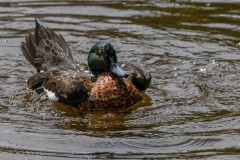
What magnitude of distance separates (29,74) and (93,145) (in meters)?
3.32

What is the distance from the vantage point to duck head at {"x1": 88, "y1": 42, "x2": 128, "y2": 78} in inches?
419

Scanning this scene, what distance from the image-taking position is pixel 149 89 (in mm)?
11500

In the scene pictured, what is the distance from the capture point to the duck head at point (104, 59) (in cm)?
1065

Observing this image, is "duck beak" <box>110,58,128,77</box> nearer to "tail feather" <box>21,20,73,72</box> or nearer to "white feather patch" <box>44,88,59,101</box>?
"white feather patch" <box>44,88,59,101</box>

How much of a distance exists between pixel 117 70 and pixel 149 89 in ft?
3.22

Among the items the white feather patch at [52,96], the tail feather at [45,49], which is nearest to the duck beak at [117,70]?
the white feather patch at [52,96]

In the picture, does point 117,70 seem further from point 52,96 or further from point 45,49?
point 45,49

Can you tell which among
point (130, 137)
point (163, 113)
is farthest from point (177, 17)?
point (130, 137)

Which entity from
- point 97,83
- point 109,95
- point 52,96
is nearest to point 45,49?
point 52,96

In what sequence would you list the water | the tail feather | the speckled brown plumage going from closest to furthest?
the water < the speckled brown plumage < the tail feather

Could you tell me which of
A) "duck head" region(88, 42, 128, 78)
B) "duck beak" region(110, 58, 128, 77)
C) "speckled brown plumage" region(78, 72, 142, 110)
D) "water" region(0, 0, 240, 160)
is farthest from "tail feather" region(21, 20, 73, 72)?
"speckled brown plumage" region(78, 72, 142, 110)

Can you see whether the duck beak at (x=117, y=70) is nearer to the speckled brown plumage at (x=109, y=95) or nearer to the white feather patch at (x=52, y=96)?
the speckled brown plumage at (x=109, y=95)

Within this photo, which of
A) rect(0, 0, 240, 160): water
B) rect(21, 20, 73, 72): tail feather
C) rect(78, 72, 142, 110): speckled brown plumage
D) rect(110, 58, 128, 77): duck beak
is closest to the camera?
rect(0, 0, 240, 160): water

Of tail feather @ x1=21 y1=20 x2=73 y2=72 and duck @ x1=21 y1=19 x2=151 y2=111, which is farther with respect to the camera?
tail feather @ x1=21 y1=20 x2=73 y2=72
